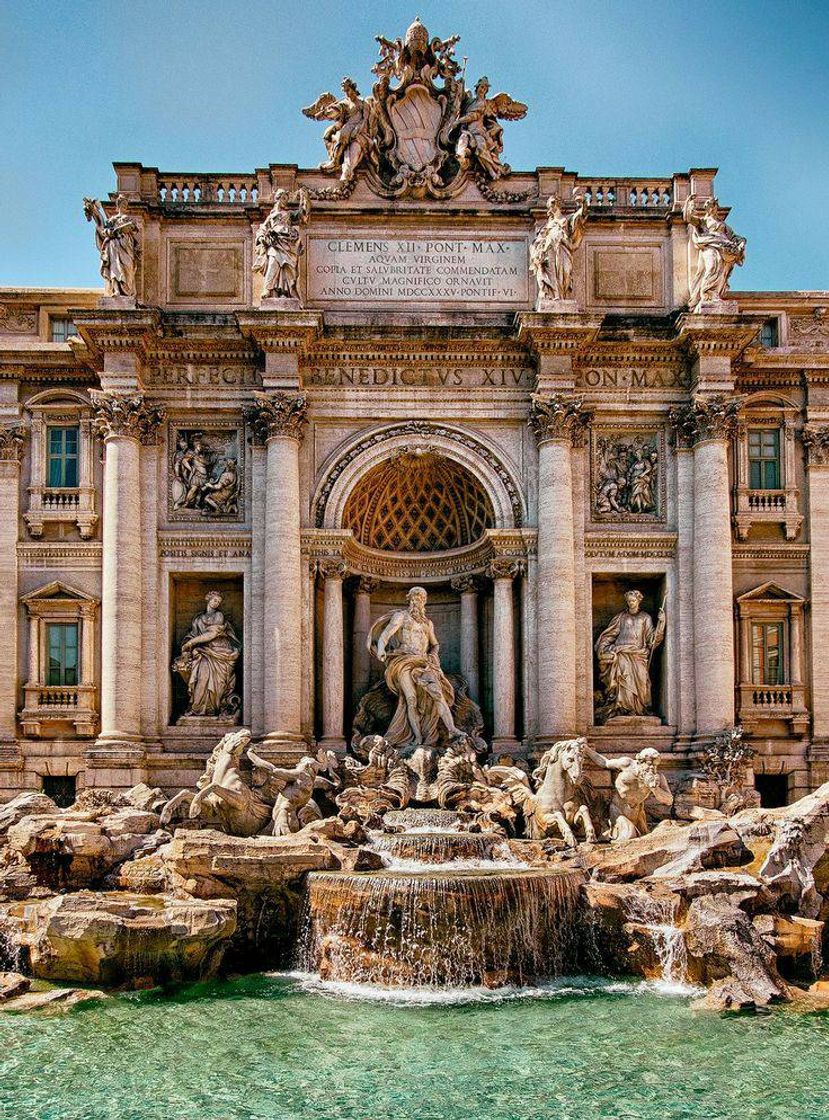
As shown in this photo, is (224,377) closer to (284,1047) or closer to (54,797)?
(54,797)

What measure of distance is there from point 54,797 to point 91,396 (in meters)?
7.96

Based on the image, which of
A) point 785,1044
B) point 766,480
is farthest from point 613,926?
point 766,480

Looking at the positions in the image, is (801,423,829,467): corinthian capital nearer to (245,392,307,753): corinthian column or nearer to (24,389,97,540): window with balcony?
(245,392,307,753): corinthian column

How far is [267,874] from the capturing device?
1758 cm

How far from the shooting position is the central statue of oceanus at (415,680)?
23453 mm

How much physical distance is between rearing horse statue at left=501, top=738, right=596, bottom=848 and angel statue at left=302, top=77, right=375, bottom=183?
12510 mm

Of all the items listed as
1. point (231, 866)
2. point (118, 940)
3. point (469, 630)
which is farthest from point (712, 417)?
point (118, 940)

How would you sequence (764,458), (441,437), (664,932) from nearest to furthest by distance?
1. (664,932)
2. (441,437)
3. (764,458)

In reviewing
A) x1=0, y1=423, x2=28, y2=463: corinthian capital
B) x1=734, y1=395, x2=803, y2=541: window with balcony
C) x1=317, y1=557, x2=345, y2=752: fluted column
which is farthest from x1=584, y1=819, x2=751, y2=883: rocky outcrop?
x1=0, y1=423, x2=28, y2=463: corinthian capital

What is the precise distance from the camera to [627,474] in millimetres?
24750

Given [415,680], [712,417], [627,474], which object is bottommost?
[415,680]

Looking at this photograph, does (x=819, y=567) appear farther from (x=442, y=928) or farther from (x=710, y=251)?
(x=442, y=928)

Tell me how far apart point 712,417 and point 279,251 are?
9149 millimetres

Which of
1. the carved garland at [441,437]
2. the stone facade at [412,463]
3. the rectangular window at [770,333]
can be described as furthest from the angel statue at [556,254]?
the rectangular window at [770,333]
